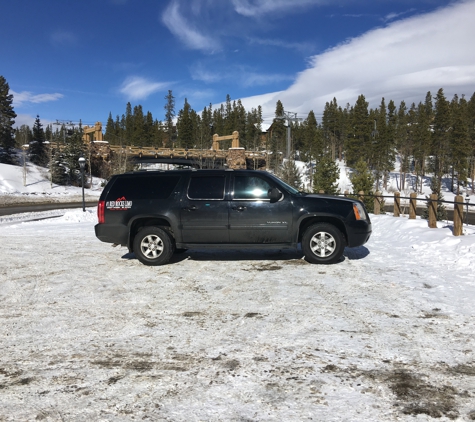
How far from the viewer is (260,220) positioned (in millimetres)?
6980

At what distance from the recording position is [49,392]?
9.58ft

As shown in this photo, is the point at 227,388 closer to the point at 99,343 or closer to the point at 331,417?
the point at 331,417

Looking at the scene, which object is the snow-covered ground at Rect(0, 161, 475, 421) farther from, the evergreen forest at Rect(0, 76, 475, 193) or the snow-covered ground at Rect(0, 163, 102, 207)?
the snow-covered ground at Rect(0, 163, 102, 207)

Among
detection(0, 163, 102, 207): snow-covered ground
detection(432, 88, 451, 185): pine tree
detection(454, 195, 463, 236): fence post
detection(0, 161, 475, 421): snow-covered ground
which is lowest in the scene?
detection(0, 161, 475, 421): snow-covered ground

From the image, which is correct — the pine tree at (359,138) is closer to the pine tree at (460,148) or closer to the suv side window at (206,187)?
the pine tree at (460,148)

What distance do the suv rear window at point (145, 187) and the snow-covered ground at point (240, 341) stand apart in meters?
1.39

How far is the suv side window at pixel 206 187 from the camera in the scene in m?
7.18

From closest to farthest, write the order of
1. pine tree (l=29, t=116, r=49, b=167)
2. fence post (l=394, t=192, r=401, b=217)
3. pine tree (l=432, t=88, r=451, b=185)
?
fence post (l=394, t=192, r=401, b=217), pine tree (l=29, t=116, r=49, b=167), pine tree (l=432, t=88, r=451, b=185)

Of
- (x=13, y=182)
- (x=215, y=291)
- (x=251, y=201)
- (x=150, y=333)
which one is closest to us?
(x=150, y=333)

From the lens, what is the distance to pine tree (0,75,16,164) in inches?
2063

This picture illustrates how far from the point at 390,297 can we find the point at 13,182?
4639 cm

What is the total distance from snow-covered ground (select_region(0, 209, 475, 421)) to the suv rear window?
1387mm

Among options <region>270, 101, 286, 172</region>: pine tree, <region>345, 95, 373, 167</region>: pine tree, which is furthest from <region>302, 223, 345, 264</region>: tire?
<region>345, 95, 373, 167</region>: pine tree

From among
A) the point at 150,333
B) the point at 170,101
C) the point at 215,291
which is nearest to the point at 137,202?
the point at 215,291
